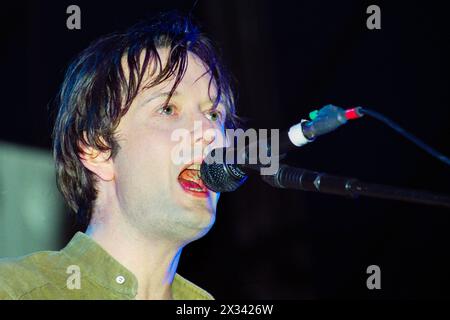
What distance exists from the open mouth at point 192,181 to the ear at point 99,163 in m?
0.27

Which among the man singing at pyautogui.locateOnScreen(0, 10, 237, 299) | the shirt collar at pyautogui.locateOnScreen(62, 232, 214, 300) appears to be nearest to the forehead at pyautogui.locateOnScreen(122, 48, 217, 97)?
the man singing at pyautogui.locateOnScreen(0, 10, 237, 299)

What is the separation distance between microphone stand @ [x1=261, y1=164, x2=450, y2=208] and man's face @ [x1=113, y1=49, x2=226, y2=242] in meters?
0.53

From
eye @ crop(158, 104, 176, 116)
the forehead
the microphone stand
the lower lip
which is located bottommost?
the lower lip

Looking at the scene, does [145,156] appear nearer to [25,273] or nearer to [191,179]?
[191,179]

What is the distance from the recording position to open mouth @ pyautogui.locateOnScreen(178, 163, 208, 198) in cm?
202

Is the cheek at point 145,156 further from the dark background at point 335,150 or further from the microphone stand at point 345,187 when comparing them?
the dark background at point 335,150

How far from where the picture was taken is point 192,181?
2068 millimetres

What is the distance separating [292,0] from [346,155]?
0.96 m

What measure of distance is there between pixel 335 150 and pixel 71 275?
80.4 inches

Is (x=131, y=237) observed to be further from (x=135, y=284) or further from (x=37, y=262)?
(x=37, y=262)

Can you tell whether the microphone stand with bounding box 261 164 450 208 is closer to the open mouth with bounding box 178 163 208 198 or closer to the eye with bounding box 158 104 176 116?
the open mouth with bounding box 178 163 208 198

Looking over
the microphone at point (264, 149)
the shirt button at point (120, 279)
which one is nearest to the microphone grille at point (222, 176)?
the microphone at point (264, 149)

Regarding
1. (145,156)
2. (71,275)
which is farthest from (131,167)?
(71,275)

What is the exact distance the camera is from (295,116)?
3.55 m
